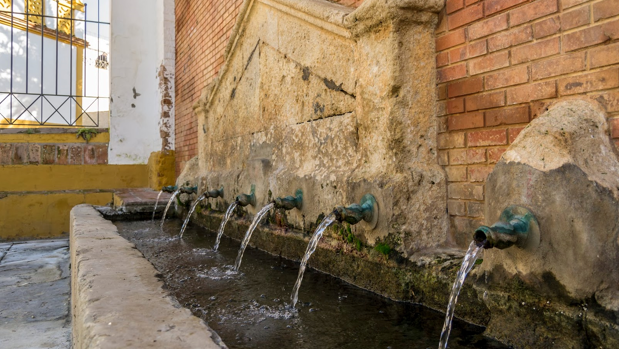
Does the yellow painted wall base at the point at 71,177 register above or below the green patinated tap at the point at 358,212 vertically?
above

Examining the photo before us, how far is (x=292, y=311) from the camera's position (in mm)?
1979

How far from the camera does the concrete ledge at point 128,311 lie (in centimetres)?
109

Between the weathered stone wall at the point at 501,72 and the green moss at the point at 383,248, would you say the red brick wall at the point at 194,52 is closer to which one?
the weathered stone wall at the point at 501,72

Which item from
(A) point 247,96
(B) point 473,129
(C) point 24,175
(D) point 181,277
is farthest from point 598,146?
(C) point 24,175

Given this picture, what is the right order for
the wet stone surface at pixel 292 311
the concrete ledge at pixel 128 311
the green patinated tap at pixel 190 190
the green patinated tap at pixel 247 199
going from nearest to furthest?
1. the concrete ledge at pixel 128 311
2. the wet stone surface at pixel 292 311
3. the green patinated tap at pixel 247 199
4. the green patinated tap at pixel 190 190

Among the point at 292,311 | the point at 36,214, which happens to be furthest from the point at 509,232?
the point at 36,214

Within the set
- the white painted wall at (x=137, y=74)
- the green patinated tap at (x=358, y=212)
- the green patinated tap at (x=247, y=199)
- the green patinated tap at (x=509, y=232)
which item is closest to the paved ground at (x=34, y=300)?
the green patinated tap at (x=247, y=199)

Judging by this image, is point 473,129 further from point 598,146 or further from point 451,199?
point 598,146

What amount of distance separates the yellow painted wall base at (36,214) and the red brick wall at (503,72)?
6.80m

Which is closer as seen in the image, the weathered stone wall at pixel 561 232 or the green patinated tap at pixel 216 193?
the weathered stone wall at pixel 561 232

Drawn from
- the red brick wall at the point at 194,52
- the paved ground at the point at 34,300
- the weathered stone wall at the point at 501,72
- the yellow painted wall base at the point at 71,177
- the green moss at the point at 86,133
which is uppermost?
the red brick wall at the point at 194,52

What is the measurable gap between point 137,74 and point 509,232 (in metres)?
7.77

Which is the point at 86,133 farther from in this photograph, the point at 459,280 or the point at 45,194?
the point at 459,280

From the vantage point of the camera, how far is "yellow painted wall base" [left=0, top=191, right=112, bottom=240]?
22.9 feet
